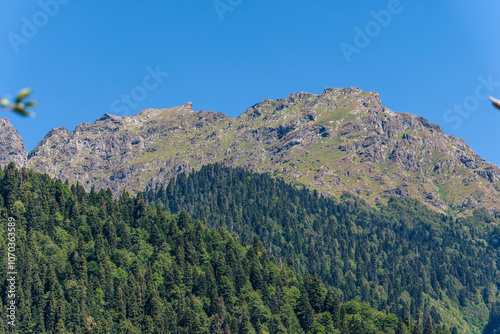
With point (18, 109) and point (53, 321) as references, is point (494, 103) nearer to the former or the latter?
A: point (18, 109)

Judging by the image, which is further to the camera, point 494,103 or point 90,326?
point 90,326

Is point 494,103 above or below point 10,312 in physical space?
below

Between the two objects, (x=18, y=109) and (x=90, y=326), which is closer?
(x=18, y=109)

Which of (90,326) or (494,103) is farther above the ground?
(90,326)

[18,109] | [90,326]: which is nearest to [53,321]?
[90,326]

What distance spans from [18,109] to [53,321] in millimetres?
196727

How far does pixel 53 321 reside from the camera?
642 ft

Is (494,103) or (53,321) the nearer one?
(494,103)

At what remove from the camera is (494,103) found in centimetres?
1187

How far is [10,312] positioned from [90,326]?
23.3m

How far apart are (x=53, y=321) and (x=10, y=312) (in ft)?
43.5

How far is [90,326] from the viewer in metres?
196

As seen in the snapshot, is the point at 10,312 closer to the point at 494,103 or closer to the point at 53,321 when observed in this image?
the point at 53,321

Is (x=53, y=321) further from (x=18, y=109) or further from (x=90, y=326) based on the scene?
(x=18, y=109)
